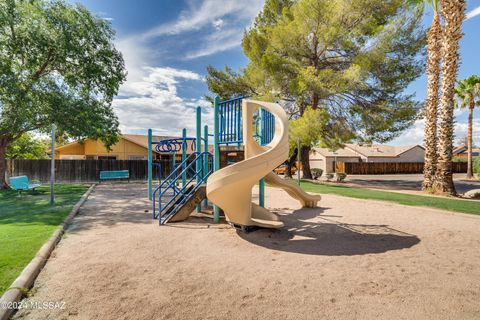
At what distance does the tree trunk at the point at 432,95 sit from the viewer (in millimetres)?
13914

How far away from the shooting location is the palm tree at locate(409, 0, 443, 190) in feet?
45.6

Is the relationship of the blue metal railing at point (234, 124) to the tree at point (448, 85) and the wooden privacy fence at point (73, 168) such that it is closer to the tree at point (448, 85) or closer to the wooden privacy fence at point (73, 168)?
the tree at point (448, 85)

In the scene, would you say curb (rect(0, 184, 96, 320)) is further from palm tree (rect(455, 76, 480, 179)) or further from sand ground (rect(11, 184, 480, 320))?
palm tree (rect(455, 76, 480, 179))

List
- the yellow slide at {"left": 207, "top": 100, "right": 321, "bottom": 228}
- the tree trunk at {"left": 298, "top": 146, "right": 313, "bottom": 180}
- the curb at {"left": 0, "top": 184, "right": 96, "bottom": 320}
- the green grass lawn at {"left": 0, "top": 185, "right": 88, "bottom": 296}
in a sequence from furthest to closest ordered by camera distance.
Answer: the tree trunk at {"left": 298, "top": 146, "right": 313, "bottom": 180} → the yellow slide at {"left": 207, "top": 100, "right": 321, "bottom": 228} → the green grass lawn at {"left": 0, "top": 185, "right": 88, "bottom": 296} → the curb at {"left": 0, "top": 184, "right": 96, "bottom": 320}

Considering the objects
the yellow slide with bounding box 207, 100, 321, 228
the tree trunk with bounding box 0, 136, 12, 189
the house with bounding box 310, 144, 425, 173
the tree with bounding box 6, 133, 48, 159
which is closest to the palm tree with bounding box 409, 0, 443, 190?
the yellow slide with bounding box 207, 100, 321, 228

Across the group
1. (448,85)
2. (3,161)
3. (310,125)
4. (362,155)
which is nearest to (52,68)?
(3,161)

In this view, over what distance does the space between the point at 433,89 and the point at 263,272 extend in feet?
50.4

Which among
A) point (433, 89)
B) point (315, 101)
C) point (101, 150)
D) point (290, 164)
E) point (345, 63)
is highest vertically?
point (345, 63)

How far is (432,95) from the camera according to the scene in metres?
14.1

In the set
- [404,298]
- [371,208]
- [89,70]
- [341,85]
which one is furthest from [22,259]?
[341,85]

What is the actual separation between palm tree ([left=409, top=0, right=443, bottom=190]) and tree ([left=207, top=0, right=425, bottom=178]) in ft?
10.2

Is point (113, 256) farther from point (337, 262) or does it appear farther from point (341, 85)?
point (341, 85)

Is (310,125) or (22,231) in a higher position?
(310,125)

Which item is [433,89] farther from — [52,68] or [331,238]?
[52,68]
